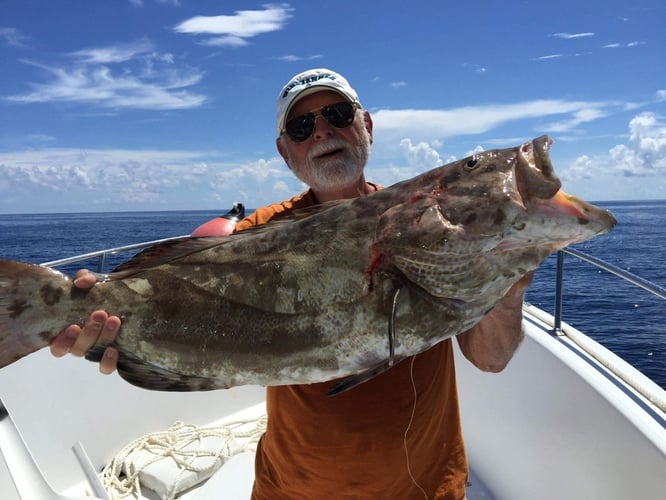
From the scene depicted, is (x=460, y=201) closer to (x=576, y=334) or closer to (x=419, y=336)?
(x=419, y=336)

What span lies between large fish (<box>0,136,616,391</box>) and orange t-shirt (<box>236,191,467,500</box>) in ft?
1.24

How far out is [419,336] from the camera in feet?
6.02

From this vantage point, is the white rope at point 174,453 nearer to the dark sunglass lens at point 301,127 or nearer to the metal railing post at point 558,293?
the metal railing post at point 558,293

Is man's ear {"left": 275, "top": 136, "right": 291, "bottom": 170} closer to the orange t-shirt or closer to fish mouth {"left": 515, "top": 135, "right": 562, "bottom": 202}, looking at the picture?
the orange t-shirt

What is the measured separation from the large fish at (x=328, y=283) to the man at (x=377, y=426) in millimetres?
157

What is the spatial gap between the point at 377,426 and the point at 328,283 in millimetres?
735

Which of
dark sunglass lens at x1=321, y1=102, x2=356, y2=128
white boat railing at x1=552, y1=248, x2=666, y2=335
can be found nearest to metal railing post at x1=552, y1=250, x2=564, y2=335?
white boat railing at x1=552, y1=248, x2=666, y2=335

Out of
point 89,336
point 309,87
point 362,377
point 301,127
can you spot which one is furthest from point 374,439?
point 309,87

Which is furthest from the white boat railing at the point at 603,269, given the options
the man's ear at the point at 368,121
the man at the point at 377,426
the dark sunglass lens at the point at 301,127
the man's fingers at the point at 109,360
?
the man's fingers at the point at 109,360

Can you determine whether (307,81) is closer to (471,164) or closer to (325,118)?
(325,118)

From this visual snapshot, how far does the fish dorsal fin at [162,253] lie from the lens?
223 cm

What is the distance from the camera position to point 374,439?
7.32ft

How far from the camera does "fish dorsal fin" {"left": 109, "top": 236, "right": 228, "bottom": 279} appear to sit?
223 cm

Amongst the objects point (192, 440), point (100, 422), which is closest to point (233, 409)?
point (192, 440)
